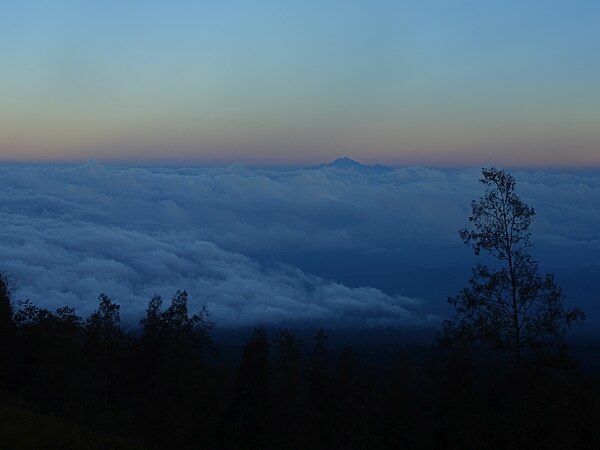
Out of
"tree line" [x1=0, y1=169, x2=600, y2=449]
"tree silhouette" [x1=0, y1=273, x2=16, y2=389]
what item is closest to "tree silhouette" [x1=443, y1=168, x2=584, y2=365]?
"tree line" [x1=0, y1=169, x2=600, y2=449]

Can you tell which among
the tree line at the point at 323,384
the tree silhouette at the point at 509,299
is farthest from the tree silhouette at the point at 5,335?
the tree silhouette at the point at 509,299

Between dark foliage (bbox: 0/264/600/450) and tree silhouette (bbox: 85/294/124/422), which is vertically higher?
tree silhouette (bbox: 85/294/124/422)

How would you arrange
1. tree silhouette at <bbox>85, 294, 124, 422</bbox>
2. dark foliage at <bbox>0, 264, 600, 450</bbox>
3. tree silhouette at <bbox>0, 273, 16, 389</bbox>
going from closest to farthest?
dark foliage at <bbox>0, 264, 600, 450</bbox>
tree silhouette at <bbox>0, 273, 16, 389</bbox>
tree silhouette at <bbox>85, 294, 124, 422</bbox>

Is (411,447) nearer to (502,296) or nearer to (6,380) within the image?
(502,296)

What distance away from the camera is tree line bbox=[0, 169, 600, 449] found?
17047mm

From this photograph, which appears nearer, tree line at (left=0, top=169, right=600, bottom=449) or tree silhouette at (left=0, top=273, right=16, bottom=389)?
tree line at (left=0, top=169, right=600, bottom=449)

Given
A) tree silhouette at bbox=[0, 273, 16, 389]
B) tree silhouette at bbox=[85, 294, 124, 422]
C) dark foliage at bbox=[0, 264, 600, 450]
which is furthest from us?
tree silhouette at bbox=[85, 294, 124, 422]

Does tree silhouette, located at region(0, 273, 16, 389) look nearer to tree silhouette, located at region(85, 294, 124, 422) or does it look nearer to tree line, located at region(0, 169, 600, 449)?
tree line, located at region(0, 169, 600, 449)

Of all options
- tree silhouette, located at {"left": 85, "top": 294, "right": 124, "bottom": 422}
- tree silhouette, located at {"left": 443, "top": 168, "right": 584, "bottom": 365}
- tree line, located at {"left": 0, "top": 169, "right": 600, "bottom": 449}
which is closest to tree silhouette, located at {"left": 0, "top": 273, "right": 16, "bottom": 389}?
tree line, located at {"left": 0, "top": 169, "right": 600, "bottom": 449}

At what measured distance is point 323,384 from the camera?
149ft

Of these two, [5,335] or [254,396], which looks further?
[5,335]

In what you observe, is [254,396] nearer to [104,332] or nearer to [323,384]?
[323,384]

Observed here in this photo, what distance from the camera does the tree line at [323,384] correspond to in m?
17.0

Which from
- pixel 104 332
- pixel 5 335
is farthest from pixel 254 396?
pixel 104 332
